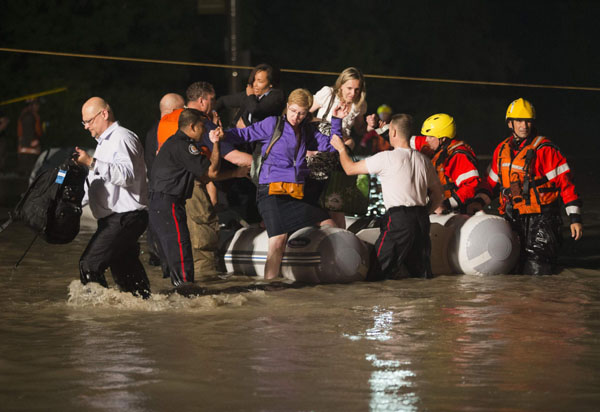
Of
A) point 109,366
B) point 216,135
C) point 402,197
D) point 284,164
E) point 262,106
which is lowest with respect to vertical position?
point 109,366

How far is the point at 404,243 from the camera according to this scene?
35.5 feet

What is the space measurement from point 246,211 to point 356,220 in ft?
3.81

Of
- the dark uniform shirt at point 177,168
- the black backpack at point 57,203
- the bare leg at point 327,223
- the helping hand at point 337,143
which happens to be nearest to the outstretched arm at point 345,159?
the helping hand at point 337,143

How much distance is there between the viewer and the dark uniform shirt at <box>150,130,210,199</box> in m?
9.51

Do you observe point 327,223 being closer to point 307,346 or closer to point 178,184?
point 178,184

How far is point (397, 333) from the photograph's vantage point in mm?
8195

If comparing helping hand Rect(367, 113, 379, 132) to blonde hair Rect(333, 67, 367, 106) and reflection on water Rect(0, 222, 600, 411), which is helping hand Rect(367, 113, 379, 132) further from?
reflection on water Rect(0, 222, 600, 411)

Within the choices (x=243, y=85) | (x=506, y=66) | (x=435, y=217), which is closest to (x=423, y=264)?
(x=435, y=217)

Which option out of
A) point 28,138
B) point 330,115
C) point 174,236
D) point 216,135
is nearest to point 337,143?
point 330,115

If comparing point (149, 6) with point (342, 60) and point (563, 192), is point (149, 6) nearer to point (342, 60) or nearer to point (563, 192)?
point (342, 60)

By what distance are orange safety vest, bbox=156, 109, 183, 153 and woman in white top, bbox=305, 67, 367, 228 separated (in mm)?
1350

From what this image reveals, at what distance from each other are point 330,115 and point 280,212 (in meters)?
1.20

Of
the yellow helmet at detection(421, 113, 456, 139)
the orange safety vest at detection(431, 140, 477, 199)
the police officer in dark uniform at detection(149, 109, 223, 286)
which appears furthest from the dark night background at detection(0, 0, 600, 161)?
the police officer in dark uniform at detection(149, 109, 223, 286)

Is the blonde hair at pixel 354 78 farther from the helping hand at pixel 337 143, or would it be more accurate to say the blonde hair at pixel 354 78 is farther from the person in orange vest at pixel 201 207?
the person in orange vest at pixel 201 207
